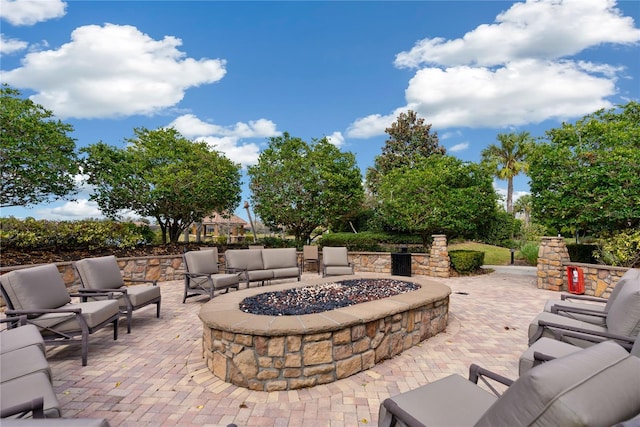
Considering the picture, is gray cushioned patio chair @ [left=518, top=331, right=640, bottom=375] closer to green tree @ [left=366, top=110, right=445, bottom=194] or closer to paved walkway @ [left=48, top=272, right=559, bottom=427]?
paved walkway @ [left=48, top=272, right=559, bottom=427]

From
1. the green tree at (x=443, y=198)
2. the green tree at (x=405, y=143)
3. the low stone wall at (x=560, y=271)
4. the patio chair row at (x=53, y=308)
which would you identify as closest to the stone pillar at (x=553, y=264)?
the low stone wall at (x=560, y=271)

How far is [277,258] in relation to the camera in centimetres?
771

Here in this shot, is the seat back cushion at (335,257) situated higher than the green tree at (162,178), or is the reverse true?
the green tree at (162,178)

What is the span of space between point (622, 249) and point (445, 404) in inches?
345

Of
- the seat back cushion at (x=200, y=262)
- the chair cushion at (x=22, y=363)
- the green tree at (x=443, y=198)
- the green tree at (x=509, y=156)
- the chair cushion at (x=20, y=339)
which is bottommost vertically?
the chair cushion at (x=22, y=363)

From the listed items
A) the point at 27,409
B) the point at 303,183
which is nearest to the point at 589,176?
the point at 303,183

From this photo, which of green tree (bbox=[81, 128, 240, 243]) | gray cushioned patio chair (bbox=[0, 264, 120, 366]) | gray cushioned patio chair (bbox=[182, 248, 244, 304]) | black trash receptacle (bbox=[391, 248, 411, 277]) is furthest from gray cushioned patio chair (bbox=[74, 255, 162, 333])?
black trash receptacle (bbox=[391, 248, 411, 277])

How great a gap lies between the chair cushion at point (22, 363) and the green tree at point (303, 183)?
9.96 m

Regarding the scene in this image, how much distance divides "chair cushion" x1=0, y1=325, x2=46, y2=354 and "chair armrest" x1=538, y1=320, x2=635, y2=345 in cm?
460

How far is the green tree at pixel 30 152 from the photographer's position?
7738 mm

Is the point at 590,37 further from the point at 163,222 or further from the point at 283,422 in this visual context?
the point at 163,222

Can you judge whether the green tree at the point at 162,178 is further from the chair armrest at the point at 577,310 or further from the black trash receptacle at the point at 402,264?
the chair armrest at the point at 577,310

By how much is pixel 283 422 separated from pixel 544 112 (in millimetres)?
11973

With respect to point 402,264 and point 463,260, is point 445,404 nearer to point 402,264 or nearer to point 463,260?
point 402,264
